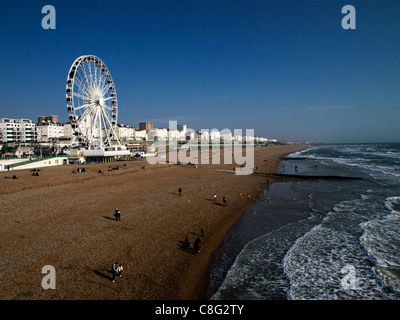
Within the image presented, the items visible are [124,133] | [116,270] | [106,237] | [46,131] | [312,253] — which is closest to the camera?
[116,270]

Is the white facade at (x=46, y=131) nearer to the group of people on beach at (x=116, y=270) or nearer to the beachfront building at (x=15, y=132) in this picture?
the beachfront building at (x=15, y=132)

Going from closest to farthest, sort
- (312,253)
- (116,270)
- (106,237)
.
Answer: (116,270), (312,253), (106,237)

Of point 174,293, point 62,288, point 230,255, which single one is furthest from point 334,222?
point 62,288

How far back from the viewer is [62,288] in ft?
19.2

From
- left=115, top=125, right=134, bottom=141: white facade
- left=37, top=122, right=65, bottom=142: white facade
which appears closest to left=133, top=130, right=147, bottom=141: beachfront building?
left=115, top=125, right=134, bottom=141: white facade

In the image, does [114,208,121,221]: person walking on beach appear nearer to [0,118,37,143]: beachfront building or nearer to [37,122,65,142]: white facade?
[0,118,37,143]: beachfront building

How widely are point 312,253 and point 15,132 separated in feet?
253

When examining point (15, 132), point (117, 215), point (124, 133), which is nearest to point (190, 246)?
point (117, 215)

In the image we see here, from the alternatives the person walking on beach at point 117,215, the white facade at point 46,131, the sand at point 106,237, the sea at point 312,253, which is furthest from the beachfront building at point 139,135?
the person walking on beach at point 117,215

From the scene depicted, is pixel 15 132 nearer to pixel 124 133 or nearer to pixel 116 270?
pixel 124 133

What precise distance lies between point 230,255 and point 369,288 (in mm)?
4207

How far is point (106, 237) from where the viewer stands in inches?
347

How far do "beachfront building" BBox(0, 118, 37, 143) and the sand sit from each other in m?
56.4

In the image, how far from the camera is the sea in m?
6.42
